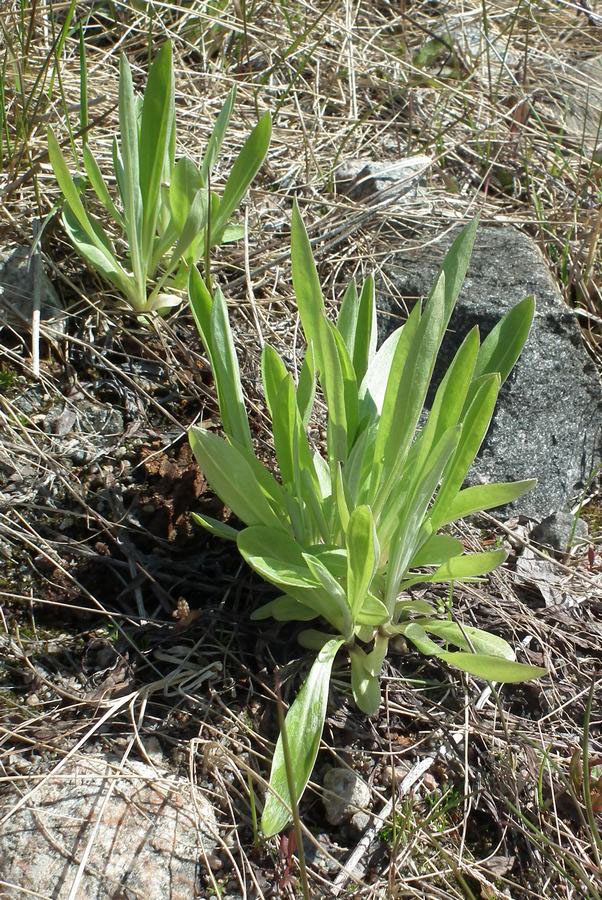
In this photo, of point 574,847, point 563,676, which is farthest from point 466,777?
point 563,676

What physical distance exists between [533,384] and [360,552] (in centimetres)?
110

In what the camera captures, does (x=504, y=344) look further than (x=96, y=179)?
No

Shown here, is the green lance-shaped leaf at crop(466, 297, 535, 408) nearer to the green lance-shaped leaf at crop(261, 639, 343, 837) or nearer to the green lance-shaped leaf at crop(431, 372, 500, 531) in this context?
the green lance-shaped leaf at crop(431, 372, 500, 531)

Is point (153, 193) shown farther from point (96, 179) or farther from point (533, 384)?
point (533, 384)

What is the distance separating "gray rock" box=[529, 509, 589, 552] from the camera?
1.92 m

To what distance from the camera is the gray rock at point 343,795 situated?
1.34 m

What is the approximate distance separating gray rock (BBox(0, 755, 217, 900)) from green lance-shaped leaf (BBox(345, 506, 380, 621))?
43 centimetres

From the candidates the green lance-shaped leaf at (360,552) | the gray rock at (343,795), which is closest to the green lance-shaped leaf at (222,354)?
the green lance-shaped leaf at (360,552)

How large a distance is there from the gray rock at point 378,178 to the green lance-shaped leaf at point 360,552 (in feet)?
5.19

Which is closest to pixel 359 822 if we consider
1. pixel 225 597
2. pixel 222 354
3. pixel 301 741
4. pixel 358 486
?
pixel 301 741

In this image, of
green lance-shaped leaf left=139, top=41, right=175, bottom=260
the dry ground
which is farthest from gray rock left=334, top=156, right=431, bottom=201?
green lance-shaped leaf left=139, top=41, right=175, bottom=260

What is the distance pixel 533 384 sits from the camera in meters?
2.15

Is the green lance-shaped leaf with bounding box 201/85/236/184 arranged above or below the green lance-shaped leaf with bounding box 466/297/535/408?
above

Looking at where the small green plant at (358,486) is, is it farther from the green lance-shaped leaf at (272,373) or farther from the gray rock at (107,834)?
the gray rock at (107,834)
